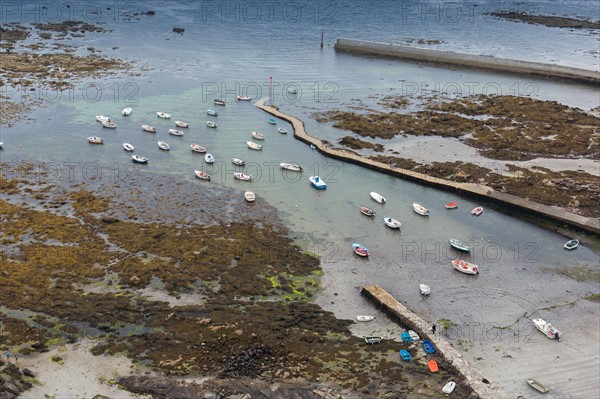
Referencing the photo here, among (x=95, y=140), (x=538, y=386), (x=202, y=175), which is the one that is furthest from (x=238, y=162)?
(x=538, y=386)

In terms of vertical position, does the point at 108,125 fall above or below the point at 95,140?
above

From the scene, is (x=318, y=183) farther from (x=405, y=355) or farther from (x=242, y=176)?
(x=405, y=355)

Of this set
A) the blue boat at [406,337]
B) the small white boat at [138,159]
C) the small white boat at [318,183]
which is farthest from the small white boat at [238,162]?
the blue boat at [406,337]

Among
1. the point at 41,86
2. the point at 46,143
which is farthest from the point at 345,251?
the point at 41,86

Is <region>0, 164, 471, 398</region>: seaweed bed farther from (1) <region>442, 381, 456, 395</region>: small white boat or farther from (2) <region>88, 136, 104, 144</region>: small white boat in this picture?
(2) <region>88, 136, 104, 144</region>: small white boat

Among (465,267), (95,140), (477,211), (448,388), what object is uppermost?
(95,140)

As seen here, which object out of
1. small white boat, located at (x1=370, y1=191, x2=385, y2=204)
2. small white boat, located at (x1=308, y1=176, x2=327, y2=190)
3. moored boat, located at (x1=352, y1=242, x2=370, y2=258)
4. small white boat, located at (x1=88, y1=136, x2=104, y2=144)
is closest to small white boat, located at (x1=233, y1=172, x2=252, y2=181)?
small white boat, located at (x1=308, y1=176, x2=327, y2=190)

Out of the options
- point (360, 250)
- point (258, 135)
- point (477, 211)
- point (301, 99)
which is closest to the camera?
point (360, 250)
